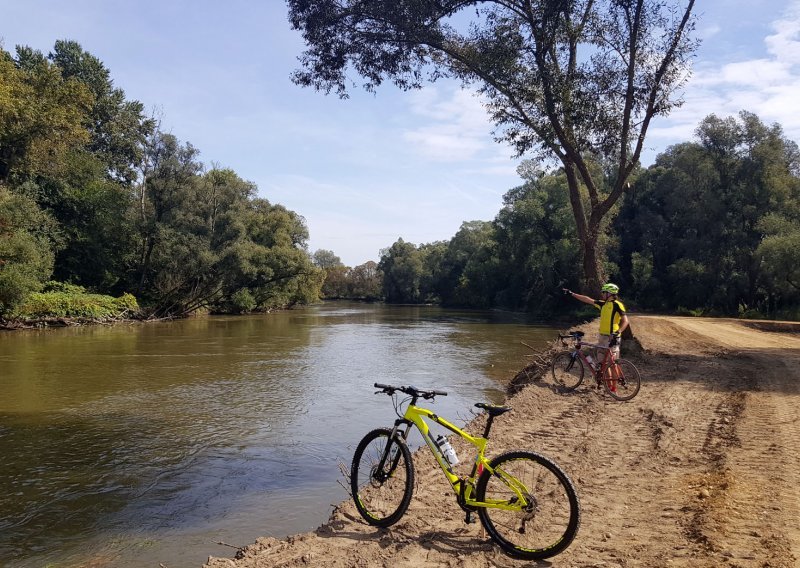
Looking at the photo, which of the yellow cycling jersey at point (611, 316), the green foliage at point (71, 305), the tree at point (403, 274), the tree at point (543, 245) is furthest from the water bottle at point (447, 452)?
the tree at point (403, 274)

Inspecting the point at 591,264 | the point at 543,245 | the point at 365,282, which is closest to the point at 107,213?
the point at 543,245

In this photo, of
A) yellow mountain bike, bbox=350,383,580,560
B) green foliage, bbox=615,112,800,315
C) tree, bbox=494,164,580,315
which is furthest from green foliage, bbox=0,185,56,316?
green foliage, bbox=615,112,800,315

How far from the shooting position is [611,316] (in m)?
10.6

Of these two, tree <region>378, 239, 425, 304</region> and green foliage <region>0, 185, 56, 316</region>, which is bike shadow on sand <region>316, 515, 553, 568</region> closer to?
green foliage <region>0, 185, 56, 316</region>

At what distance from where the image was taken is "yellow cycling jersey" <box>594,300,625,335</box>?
10.5 meters

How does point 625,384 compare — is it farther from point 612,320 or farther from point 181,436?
point 181,436

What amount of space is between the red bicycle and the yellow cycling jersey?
421 millimetres

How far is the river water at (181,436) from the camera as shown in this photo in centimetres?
640

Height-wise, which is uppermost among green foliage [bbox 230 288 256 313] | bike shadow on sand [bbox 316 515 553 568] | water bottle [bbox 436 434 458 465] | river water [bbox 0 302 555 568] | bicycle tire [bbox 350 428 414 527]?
green foliage [bbox 230 288 256 313]

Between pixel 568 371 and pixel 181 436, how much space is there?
800 cm

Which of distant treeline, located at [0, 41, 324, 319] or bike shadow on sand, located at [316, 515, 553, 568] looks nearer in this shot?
bike shadow on sand, located at [316, 515, 553, 568]

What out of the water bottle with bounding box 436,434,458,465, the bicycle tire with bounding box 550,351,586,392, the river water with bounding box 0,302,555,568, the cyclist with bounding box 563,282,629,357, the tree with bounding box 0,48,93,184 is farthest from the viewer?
the tree with bounding box 0,48,93,184

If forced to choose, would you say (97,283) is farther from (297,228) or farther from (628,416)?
(628,416)

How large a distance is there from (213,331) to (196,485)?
27354mm
